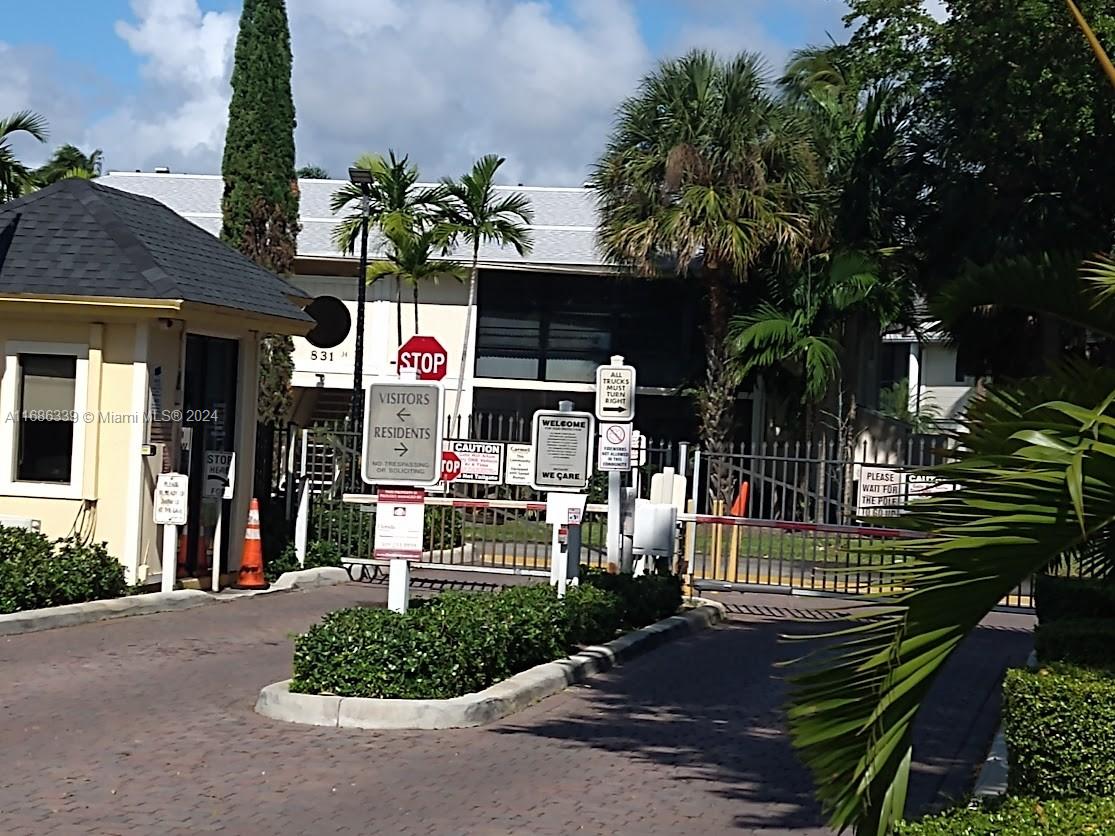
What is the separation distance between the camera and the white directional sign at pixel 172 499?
15422 millimetres

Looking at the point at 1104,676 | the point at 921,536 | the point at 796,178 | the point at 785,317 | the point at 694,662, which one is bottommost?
the point at 694,662

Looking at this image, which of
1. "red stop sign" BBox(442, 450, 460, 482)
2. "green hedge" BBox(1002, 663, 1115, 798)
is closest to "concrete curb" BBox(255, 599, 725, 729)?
"green hedge" BBox(1002, 663, 1115, 798)

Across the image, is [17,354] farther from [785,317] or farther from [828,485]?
[785,317]

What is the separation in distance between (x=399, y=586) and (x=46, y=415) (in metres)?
6.09

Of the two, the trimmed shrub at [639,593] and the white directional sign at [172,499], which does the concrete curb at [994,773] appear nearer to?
the trimmed shrub at [639,593]

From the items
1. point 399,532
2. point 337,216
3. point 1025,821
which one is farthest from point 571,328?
point 1025,821

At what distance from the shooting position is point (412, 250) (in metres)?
32.3

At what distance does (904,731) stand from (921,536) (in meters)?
0.63

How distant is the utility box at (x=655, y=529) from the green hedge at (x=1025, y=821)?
11.9 m

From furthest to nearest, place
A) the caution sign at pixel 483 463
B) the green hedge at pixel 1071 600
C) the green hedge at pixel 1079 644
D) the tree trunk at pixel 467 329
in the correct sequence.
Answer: the tree trunk at pixel 467 329, the caution sign at pixel 483 463, the green hedge at pixel 1071 600, the green hedge at pixel 1079 644

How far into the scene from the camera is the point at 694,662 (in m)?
14.0

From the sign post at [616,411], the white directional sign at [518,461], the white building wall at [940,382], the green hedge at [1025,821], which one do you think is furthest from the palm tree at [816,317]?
the green hedge at [1025,821]

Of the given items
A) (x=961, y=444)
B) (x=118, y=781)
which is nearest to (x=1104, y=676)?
(x=961, y=444)

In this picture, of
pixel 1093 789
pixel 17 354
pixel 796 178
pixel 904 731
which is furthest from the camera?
pixel 796 178
